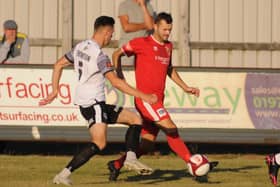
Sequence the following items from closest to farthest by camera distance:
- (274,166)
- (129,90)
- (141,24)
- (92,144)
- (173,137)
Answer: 1. (129,90)
2. (92,144)
3. (274,166)
4. (173,137)
5. (141,24)

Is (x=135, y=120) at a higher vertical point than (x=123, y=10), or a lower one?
lower

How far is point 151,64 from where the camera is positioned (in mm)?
13211

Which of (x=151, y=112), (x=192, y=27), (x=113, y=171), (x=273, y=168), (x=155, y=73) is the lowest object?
(x=113, y=171)

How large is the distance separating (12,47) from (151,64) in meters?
5.75

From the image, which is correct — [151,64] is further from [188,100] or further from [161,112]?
[188,100]

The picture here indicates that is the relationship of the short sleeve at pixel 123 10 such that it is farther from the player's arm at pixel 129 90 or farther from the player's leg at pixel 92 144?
the player's arm at pixel 129 90

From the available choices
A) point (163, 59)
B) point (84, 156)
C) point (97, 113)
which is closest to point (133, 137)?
point (97, 113)

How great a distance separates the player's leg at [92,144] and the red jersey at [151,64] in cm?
85

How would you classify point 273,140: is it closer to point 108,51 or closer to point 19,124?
point 19,124

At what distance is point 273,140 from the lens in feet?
57.7

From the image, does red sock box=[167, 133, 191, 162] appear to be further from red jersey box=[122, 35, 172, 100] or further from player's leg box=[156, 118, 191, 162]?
red jersey box=[122, 35, 172, 100]

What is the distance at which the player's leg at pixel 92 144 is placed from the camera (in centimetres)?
1245

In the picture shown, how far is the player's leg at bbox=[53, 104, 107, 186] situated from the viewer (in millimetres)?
12445

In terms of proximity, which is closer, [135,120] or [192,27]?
[135,120]
